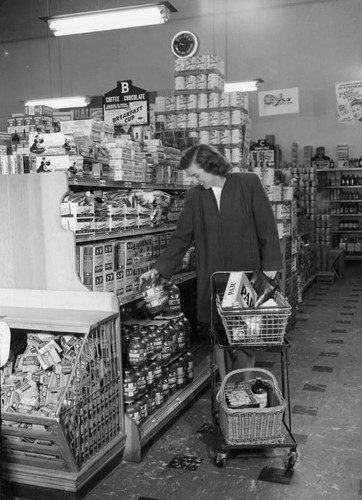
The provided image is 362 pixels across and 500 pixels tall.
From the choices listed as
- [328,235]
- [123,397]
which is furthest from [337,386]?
[328,235]

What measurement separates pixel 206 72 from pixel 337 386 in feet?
13.3

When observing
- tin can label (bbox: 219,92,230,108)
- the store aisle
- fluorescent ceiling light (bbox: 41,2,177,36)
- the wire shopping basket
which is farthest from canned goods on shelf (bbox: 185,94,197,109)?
the wire shopping basket

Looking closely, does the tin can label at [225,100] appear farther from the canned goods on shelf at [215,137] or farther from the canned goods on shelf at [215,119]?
the canned goods on shelf at [215,137]

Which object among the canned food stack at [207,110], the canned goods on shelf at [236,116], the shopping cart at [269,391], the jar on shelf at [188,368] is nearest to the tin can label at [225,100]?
the canned food stack at [207,110]

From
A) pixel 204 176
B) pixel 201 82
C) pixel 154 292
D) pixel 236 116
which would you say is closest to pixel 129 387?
pixel 154 292

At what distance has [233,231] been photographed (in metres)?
3.78

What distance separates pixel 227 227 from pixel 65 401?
5.08 ft

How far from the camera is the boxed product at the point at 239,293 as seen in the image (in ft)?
10.7

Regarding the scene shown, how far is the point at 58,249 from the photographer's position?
3332 millimetres

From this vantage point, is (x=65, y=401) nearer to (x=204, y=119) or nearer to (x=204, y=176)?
(x=204, y=176)

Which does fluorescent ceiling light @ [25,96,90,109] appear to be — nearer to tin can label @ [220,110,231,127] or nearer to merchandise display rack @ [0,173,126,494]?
tin can label @ [220,110,231,127]

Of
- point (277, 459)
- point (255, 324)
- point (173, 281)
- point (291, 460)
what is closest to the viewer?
point (255, 324)

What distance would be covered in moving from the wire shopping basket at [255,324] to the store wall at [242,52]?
11881mm

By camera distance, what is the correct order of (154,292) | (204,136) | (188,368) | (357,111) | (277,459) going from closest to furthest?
1. (277,459)
2. (154,292)
3. (188,368)
4. (204,136)
5. (357,111)
